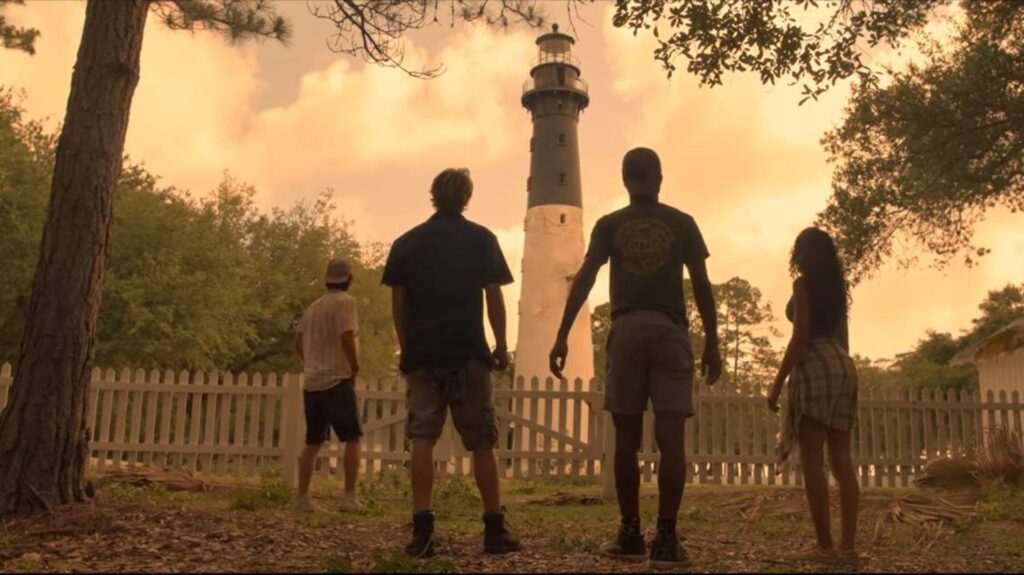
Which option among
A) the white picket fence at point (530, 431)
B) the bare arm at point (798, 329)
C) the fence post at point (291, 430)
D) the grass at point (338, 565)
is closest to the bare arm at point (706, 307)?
the bare arm at point (798, 329)

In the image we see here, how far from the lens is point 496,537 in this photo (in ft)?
14.2

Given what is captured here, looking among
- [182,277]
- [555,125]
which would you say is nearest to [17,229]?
[182,277]

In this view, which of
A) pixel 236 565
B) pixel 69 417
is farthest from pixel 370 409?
pixel 236 565

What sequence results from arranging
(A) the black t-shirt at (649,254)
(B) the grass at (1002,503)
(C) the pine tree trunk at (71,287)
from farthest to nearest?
1. (B) the grass at (1002,503)
2. (C) the pine tree trunk at (71,287)
3. (A) the black t-shirt at (649,254)

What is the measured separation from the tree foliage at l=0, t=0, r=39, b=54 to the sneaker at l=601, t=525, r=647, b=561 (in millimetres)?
11527

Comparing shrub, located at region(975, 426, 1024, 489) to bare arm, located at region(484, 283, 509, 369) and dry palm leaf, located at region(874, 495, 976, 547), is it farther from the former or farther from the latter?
bare arm, located at region(484, 283, 509, 369)

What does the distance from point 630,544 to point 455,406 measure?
1080mm

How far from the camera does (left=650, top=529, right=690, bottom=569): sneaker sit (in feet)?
13.0

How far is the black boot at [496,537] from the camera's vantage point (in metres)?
4.32

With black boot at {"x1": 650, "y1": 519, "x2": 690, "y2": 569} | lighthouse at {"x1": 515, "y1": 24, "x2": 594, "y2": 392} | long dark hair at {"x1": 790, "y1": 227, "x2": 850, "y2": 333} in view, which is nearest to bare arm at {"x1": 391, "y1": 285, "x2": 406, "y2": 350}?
black boot at {"x1": 650, "y1": 519, "x2": 690, "y2": 569}

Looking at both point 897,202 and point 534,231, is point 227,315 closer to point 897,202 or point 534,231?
point 534,231

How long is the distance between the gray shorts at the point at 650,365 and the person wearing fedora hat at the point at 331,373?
108 inches

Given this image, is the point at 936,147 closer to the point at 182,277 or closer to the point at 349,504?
the point at 349,504

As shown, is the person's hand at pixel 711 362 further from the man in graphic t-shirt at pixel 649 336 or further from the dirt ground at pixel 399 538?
the dirt ground at pixel 399 538
